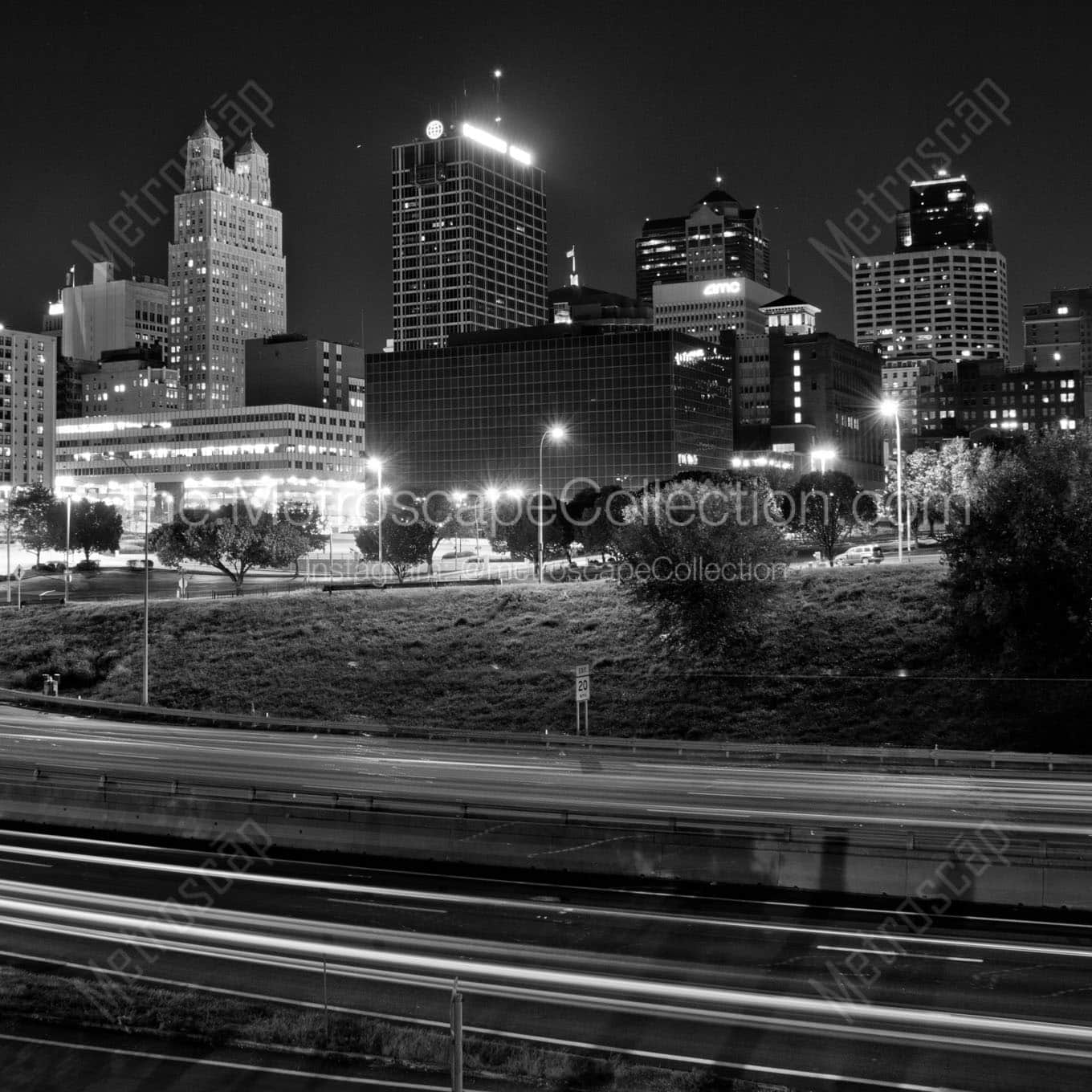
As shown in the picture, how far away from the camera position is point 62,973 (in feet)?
63.4

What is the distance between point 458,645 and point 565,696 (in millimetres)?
10110

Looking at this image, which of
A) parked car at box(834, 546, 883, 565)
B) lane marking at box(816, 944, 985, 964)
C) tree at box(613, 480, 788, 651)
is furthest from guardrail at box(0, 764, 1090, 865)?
parked car at box(834, 546, 883, 565)

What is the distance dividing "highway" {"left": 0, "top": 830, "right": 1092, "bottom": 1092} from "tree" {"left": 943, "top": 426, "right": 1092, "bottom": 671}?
30.3 meters

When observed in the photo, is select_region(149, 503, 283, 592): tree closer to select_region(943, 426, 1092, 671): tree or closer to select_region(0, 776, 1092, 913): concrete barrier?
select_region(943, 426, 1092, 671): tree

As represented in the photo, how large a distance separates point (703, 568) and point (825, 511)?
42193 millimetres

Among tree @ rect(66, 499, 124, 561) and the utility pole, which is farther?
tree @ rect(66, 499, 124, 561)

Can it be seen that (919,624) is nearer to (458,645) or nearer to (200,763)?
(458,645)

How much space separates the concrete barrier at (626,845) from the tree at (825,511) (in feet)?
185

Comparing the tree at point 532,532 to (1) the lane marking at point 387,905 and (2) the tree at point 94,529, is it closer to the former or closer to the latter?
(2) the tree at point 94,529

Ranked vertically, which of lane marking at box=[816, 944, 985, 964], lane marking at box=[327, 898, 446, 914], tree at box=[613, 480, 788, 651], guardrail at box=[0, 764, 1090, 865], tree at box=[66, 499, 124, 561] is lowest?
lane marking at box=[327, 898, 446, 914]

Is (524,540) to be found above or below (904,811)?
above

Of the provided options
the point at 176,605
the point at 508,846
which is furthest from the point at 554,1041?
the point at 176,605

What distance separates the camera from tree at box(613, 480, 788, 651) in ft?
185

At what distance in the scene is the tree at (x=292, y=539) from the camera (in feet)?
316
